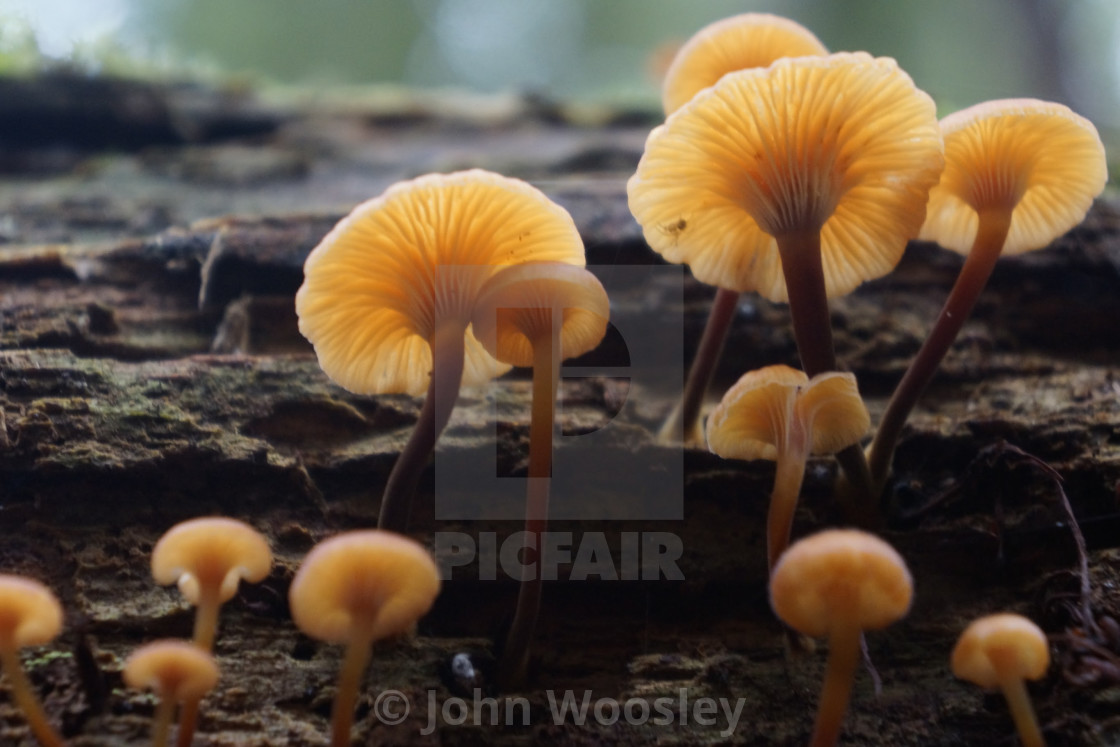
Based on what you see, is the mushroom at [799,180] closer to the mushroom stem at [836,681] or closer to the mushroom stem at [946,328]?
the mushroom stem at [946,328]

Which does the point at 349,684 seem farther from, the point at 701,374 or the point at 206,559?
the point at 701,374

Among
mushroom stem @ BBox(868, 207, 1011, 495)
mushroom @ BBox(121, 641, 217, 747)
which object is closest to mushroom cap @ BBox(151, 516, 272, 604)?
mushroom @ BBox(121, 641, 217, 747)

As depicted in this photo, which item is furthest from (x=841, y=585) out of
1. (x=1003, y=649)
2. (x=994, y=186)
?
(x=994, y=186)

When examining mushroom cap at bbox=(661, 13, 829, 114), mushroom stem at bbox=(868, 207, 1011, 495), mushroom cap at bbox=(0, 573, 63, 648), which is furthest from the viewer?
mushroom cap at bbox=(661, 13, 829, 114)

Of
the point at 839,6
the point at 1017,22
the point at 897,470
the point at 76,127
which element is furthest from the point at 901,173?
the point at 839,6

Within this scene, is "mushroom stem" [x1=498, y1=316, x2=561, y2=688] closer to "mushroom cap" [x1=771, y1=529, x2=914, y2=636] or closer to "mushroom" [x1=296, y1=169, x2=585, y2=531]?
"mushroom" [x1=296, y1=169, x2=585, y2=531]

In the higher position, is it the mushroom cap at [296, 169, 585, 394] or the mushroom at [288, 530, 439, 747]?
the mushroom cap at [296, 169, 585, 394]
